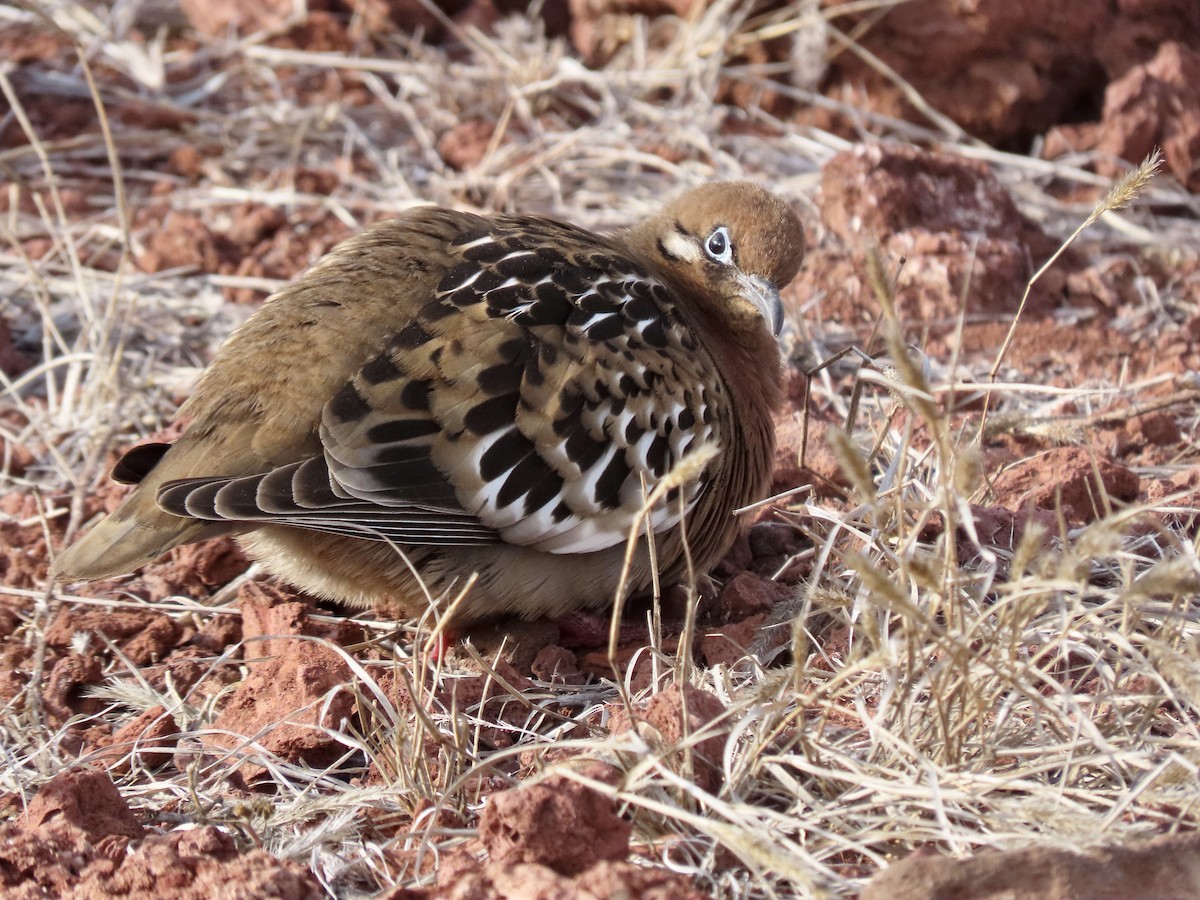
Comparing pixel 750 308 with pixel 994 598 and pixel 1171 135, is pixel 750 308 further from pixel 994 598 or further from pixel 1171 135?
pixel 1171 135

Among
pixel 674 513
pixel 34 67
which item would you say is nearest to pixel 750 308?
pixel 674 513

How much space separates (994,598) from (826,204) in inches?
103

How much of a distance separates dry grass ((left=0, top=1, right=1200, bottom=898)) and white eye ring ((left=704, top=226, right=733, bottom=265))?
2.41ft

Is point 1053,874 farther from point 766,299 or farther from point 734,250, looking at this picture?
point 734,250

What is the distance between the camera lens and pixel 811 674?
113 inches

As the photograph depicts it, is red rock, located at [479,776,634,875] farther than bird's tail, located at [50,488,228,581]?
No

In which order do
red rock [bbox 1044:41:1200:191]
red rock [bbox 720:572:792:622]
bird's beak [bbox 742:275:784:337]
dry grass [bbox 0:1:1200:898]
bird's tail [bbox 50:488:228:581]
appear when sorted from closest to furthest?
dry grass [bbox 0:1:1200:898] → bird's tail [bbox 50:488:228:581] → red rock [bbox 720:572:792:622] → bird's beak [bbox 742:275:784:337] → red rock [bbox 1044:41:1200:191]

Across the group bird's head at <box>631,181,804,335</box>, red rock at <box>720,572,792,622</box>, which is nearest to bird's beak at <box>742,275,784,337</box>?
bird's head at <box>631,181,804,335</box>

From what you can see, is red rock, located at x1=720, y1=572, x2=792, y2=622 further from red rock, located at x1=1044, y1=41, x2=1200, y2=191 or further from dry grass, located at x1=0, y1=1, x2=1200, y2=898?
red rock, located at x1=1044, y1=41, x2=1200, y2=191

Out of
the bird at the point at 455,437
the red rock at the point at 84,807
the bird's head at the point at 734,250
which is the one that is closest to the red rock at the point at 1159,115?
the bird's head at the point at 734,250

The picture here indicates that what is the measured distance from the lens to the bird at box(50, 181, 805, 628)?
11.1 ft

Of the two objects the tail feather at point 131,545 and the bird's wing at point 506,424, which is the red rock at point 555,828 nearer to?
the bird's wing at point 506,424

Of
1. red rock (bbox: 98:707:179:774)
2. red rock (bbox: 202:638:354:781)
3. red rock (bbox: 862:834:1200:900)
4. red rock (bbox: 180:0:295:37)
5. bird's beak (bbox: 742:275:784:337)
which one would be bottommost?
red rock (bbox: 98:707:179:774)

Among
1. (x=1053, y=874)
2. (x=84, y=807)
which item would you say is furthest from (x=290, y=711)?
(x=1053, y=874)
